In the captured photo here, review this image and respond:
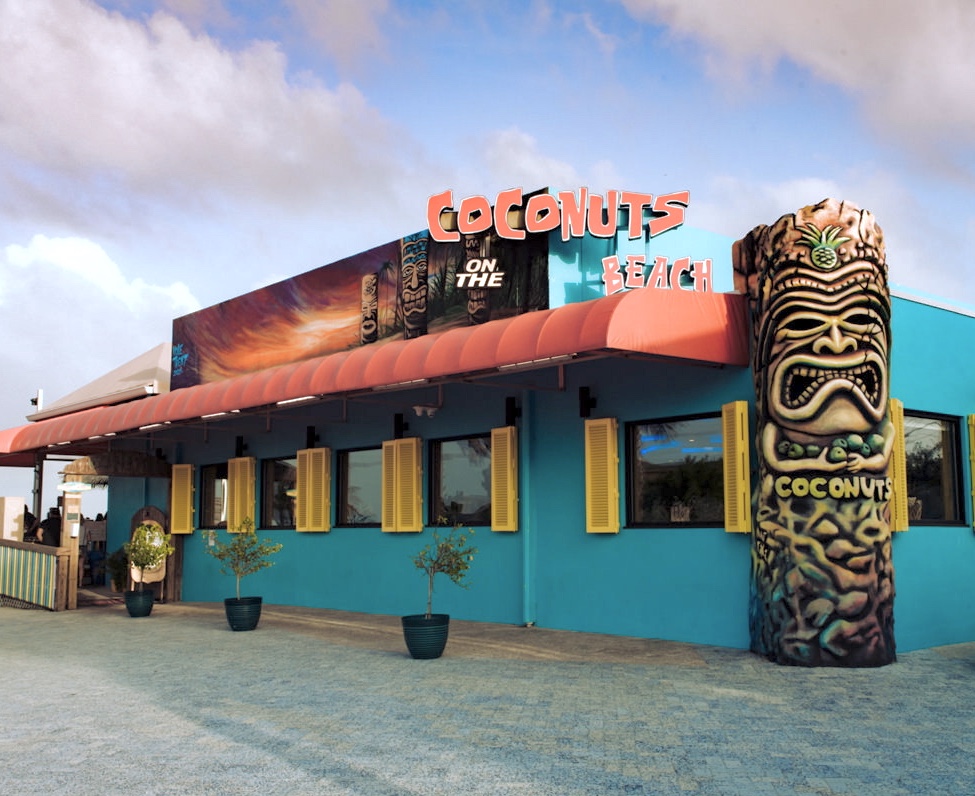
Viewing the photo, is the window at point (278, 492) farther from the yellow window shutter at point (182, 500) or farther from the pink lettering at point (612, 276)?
the pink lettering at point (612, 276)

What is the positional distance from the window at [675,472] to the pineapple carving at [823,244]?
2.12 meters

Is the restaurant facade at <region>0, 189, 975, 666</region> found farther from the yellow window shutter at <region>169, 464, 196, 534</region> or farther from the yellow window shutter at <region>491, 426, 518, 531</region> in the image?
the yellow window shutter at <region>169, 464, 196, 534</region>

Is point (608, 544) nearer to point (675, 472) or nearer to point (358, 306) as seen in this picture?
point (675, 472)

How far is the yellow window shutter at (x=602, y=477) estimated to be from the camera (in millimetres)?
11836

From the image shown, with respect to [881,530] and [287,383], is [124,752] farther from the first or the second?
[287,383]

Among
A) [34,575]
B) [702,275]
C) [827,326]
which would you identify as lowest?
[34,575]

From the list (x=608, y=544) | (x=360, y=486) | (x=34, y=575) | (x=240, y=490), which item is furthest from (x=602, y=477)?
(x=34, y=575)

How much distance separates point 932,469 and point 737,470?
116 inches

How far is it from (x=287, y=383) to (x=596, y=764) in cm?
877

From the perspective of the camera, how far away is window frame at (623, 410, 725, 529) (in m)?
11.1

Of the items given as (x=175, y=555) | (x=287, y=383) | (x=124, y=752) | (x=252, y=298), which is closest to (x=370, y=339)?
(x=287, y=383)

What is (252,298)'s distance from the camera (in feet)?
60.7

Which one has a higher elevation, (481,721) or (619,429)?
(619,429)

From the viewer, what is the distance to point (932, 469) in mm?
11859
